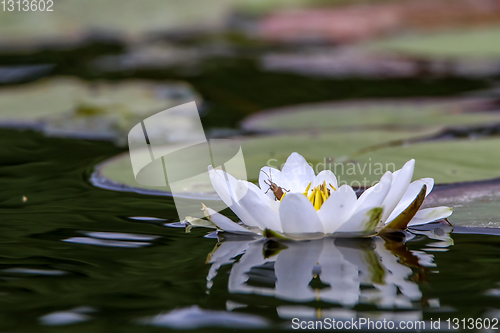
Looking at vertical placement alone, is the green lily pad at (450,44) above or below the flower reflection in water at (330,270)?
above

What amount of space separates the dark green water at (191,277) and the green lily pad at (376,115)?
1.30 m

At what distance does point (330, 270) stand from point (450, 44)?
3848 millimetres

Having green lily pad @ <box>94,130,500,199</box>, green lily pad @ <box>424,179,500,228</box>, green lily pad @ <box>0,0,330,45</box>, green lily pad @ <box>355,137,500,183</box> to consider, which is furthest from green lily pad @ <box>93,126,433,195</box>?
green lily pad @ <box>0,0,330,45</box>

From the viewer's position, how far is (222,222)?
4.64 feet

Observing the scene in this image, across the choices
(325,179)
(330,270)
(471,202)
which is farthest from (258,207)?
(471,202)

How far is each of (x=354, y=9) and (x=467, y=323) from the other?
18.0 feet

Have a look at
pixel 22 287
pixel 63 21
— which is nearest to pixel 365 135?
pixel 22 287

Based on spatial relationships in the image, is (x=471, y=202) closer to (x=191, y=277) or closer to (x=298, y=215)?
(x=298, y=215)

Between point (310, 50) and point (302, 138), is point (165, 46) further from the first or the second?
point (302, 138)

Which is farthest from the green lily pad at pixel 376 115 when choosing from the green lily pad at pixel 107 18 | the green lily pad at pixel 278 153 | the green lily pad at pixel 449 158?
the green lily pad at pixel 107 18

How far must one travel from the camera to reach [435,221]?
5.08ft

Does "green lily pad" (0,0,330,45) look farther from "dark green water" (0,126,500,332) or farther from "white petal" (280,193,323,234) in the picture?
"white petal" (280,193,323,234)

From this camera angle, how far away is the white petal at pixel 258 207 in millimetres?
1297

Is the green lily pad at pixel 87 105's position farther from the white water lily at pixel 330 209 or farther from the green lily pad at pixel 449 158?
the white water lily at pixel 330 209
